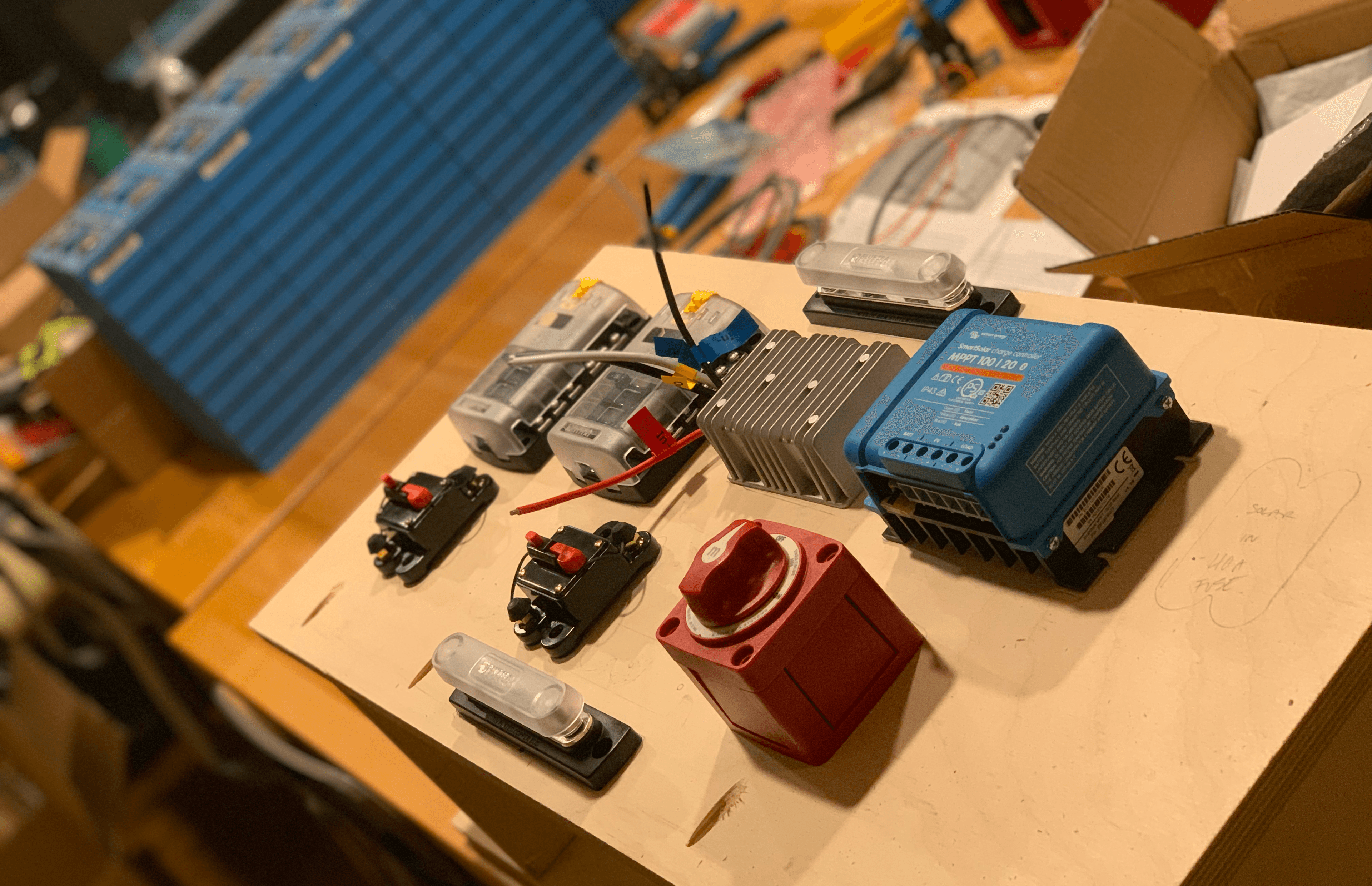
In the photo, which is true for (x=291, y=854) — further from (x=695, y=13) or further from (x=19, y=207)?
(x=695, y=13)

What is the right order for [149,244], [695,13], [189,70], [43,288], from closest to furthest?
[149,244], [695,13], [43,288], [189,70]

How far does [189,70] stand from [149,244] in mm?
1148

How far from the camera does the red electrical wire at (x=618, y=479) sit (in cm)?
93

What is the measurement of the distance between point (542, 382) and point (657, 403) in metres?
0.16

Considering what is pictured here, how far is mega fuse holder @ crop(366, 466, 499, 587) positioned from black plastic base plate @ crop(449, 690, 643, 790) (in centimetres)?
24

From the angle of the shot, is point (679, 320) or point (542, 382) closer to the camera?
point (679, 320)

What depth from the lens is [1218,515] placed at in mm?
676

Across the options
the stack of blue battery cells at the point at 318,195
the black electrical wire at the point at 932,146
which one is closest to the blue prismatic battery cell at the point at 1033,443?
the black electrical wire at the point at 932,146

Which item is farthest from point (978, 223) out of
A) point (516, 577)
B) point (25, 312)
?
point (25, 312)

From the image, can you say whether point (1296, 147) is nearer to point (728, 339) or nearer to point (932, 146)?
point (932, 146)

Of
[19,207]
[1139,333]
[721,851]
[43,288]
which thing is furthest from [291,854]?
[1139,333]

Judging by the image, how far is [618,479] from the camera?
3.09ft

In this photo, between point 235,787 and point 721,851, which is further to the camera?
point 235,787

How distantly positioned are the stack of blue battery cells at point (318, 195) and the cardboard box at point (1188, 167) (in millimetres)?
1450
